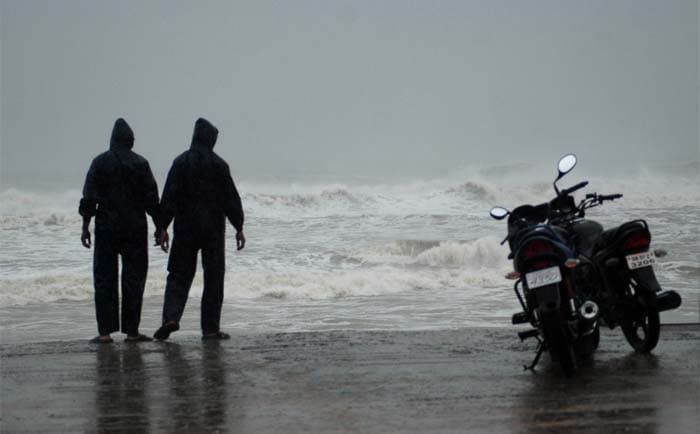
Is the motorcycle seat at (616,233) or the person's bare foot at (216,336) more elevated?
the motorcycle seat at (616,233)

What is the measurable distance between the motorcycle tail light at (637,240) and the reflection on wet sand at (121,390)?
304cm

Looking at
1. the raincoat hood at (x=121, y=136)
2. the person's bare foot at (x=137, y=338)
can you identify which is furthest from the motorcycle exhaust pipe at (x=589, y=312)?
the raincoat hood at (x=121, y=136)

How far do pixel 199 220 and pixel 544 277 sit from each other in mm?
3156

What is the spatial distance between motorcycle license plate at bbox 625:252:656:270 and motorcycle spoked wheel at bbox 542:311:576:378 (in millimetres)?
715

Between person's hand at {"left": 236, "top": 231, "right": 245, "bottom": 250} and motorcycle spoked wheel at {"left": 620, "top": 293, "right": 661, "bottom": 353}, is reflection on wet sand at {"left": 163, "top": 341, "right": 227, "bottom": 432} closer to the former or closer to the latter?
person's hand at {"left": 236, "top": 231, "right": 245, "bottom": 250}

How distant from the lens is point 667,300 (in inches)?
252

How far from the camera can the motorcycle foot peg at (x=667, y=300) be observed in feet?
20.9

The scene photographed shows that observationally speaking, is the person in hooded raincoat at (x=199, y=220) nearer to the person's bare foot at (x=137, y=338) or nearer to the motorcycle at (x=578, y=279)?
the person's bare foot at (x=137, y=338)

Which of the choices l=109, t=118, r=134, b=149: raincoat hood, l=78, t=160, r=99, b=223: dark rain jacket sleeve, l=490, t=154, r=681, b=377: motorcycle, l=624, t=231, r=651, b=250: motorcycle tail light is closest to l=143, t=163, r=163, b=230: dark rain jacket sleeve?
l=109, t=118, r=134, b=149: raincoat hood

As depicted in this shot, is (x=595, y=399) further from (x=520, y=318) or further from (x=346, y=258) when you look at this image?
(x=346, y=258)

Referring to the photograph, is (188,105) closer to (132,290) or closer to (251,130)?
(251,130)

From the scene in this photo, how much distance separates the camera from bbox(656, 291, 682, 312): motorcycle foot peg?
6.36m

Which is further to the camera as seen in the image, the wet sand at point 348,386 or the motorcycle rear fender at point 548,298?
the motorcycle rear fender at point 548,298

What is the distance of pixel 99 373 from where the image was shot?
635 cm
